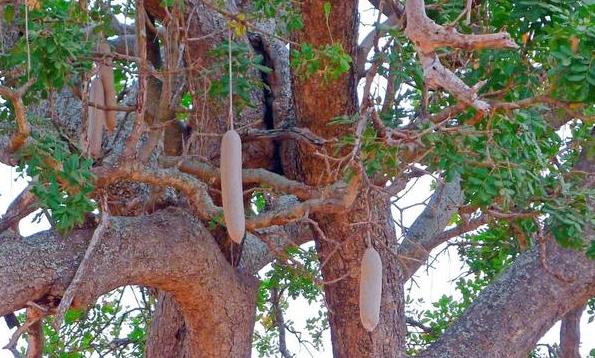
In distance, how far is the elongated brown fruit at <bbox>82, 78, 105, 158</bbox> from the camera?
301 cm

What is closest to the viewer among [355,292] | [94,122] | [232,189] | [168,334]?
[232,189]

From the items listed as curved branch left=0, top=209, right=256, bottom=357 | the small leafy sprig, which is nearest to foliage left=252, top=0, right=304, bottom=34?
the small leafy sprig

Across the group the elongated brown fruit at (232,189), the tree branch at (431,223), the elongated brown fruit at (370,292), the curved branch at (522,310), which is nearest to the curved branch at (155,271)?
the curved branch at (522,310)

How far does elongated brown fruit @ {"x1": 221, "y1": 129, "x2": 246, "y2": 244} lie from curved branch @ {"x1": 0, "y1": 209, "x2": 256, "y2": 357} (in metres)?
1.18

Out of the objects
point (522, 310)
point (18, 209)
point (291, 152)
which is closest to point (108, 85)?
point (18, 209)

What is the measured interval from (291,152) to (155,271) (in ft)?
2.49

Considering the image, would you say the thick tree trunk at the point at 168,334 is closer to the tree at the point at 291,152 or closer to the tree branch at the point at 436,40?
the tree at the point at 291,152

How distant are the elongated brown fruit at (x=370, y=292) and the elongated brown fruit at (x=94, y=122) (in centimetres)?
87

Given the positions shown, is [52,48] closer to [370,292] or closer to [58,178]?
[58,178]

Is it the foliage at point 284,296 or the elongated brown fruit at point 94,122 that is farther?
the foliage at point 284,296

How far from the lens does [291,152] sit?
13.3 ft

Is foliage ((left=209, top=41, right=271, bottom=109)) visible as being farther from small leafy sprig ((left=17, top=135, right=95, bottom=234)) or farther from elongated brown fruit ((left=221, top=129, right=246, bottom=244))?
elongated brown fruit ((left=221, top=129, right=246, bottom=244))

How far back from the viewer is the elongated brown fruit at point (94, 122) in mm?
3008

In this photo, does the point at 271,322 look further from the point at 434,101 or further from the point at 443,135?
the point at 443,135
